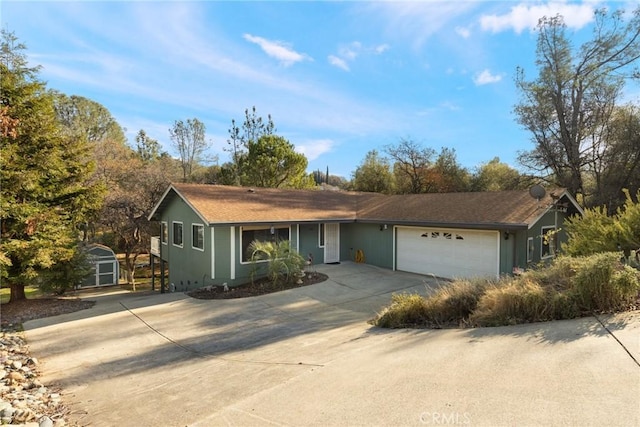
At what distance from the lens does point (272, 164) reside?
27250 millimetres

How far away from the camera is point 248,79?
1598cm

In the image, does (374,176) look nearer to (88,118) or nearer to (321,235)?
(321,235)

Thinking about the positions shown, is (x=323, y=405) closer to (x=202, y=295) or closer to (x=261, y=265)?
(x=202, y=295)

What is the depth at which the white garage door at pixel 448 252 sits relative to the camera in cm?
1223

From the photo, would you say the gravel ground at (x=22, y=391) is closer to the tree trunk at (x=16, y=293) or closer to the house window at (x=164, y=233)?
the tree trunk at (x=16, y=293)

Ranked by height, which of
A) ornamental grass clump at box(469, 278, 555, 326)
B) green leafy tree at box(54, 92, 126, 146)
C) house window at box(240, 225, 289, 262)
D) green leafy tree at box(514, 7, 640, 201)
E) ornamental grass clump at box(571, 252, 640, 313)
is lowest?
ornamental grass clump at box(469, 278, 555, 326)

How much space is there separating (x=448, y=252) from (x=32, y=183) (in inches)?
572

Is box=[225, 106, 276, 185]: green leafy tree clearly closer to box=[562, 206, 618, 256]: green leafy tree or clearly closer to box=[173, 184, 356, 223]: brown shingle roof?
box=[173, 184, 356, 223]: brown shingle roof

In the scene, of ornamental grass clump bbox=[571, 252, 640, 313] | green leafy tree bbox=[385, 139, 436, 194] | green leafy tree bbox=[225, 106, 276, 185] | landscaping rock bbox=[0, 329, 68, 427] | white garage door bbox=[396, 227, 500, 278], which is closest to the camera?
landscaping rock bbox=[0, 329, 68, 427]

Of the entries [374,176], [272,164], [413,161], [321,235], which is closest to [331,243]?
[321,235]

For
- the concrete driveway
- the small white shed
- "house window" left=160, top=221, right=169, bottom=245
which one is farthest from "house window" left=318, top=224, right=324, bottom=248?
the small white shed

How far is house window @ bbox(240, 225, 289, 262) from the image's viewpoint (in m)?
13.1

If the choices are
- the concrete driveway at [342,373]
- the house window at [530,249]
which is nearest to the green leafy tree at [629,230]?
the concrete driveway at [342,373]

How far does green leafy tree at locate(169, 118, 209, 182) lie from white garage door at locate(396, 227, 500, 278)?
24772mm
